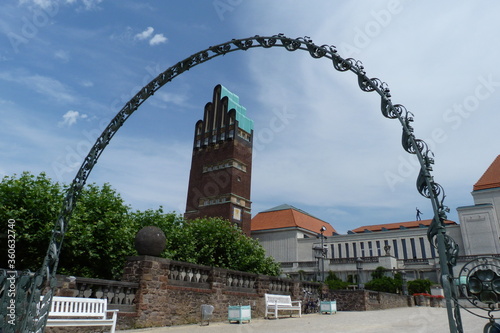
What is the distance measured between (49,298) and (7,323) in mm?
632

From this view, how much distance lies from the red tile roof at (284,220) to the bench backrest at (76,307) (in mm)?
56743

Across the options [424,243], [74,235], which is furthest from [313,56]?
[424,243]

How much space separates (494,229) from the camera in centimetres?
5003

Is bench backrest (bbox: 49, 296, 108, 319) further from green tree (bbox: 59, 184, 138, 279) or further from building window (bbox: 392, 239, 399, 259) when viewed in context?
building window (bbox: 392, 239, 399, 259)

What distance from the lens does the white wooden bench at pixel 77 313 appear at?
7.21 metres

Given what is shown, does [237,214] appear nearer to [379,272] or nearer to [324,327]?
[379,272]

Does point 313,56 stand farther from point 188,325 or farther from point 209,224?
point 209,224

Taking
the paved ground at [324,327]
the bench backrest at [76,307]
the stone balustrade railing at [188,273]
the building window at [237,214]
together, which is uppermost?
the building window at [237,214]

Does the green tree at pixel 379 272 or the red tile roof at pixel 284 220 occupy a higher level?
the red tile roof at pixel 284 220

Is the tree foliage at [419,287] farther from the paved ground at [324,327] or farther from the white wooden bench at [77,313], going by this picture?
the white wooden bench at [77,313]

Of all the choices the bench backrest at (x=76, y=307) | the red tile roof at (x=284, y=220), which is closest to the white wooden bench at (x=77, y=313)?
the bench backrest at (x=76, y=307)

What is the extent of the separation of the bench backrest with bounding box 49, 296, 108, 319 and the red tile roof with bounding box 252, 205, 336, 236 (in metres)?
56.7

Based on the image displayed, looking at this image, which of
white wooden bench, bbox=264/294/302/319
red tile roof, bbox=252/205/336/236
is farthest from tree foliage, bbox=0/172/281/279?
red tile roof, bbox=252/205/336/236

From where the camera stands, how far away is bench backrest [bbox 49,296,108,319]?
733 centimetres
